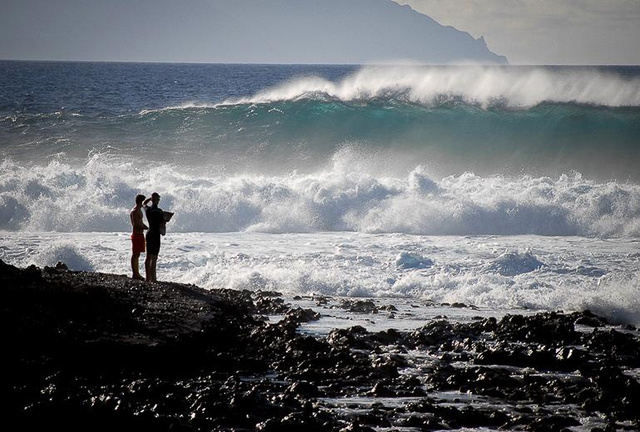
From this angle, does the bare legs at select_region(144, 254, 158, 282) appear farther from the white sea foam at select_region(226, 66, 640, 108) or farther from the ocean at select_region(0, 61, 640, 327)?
the white sea foam at select_region(226, 66, 640, 108)

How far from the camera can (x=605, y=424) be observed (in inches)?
312

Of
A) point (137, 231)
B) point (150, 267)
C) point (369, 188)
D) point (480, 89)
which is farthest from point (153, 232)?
point (480, 89)

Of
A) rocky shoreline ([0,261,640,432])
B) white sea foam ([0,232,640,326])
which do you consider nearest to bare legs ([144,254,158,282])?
rocky shoreline ([0,261,640,432])

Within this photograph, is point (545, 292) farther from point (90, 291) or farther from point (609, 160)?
point (609, 160)

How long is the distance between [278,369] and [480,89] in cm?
2688

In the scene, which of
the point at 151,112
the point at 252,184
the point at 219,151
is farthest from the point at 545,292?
the point at 151,112

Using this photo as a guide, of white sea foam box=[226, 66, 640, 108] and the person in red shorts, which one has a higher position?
white sea foam box=[226, 66, 640, 108]

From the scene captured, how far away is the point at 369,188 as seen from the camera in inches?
906

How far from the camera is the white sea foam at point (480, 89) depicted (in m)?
34.0

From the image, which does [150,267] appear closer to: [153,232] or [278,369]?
[153,232]

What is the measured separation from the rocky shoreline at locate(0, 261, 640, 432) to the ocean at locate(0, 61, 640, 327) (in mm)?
2862

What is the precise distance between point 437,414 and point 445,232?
12.9 m

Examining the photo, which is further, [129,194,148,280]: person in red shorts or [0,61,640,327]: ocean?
[0,61,640,327]: ocean

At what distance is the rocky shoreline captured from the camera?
7828 mm
